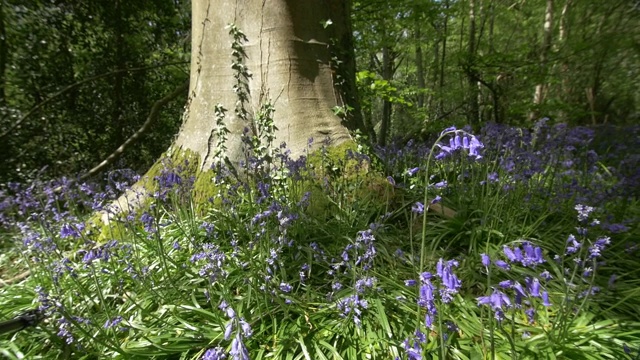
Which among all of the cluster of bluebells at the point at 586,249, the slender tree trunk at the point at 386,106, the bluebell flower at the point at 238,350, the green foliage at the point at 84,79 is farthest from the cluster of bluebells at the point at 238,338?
the slender tree trunk at the point at 386,106

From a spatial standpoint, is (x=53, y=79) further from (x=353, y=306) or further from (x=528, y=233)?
(x=528, y=233)

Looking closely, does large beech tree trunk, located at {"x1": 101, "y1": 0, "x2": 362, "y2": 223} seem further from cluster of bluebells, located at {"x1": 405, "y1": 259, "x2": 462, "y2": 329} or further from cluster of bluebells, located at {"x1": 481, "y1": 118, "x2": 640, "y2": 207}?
cluster of bluebells, located at {"x1": 405, "y1": 259, "x2": 462, "y2": 329}

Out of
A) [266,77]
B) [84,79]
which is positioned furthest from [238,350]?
[84,79]

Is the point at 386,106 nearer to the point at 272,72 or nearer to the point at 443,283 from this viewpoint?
the point at 272,72

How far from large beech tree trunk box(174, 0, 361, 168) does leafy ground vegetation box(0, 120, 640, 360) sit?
31 cm

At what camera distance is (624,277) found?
236cm

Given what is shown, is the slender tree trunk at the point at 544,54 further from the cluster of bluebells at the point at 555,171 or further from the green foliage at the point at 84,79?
the green foliage at the point at 84,79

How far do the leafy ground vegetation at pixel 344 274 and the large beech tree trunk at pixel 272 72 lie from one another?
313 millimetres

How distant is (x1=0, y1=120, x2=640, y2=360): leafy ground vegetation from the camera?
5.20 feet

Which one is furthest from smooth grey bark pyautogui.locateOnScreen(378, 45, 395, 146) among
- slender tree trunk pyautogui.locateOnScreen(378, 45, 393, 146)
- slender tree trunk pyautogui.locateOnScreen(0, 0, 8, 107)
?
slender tree trunk pyautogui.locateOnScreen(0, 0, 8, 107)

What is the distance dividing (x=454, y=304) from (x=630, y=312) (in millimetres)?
→ 1009

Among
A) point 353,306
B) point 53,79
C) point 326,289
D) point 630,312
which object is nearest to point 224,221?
point 326,289

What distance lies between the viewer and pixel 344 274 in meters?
2.01

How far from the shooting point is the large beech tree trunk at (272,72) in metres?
3.10
